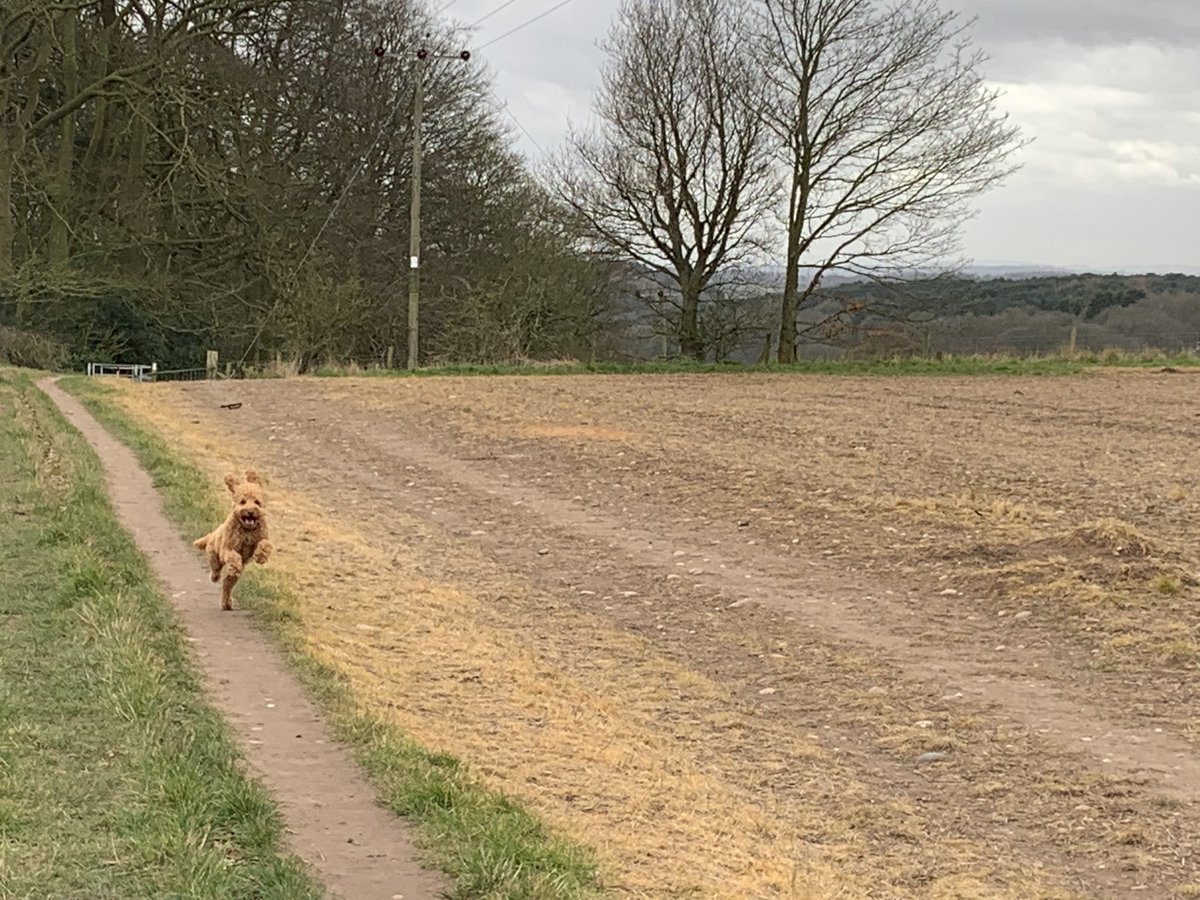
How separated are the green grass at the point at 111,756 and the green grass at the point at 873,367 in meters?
19.0

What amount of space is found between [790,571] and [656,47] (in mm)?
26162

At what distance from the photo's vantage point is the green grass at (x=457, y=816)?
3.90 metres

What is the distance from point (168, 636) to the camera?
653 cm

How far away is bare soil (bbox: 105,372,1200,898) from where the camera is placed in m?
5.12

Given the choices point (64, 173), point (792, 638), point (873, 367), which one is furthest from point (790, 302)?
point (792, 638)

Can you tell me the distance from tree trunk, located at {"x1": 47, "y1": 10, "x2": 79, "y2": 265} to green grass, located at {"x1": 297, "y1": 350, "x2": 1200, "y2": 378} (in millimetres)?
7937

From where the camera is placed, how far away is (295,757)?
5020 millimetres

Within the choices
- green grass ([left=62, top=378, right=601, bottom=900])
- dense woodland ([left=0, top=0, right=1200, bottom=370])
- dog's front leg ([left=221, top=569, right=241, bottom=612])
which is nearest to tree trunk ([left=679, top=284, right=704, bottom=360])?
dense woodland ([left=0, top=0, right=1200, bottom=370])

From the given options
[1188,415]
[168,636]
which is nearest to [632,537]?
[168,636]

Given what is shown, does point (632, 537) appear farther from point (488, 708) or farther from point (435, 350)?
point (435, 350)

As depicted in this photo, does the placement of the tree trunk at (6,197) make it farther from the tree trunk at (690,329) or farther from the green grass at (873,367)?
the tree trunk at (690,329)

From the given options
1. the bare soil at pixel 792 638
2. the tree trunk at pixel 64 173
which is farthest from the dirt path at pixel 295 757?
the tree trunk at pixel 64 173

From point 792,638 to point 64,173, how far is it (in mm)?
28429

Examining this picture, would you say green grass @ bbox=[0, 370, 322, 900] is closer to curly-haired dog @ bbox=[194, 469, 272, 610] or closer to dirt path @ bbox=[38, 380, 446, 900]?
dirt path @ bbox=[38, 380, 446, 900]
